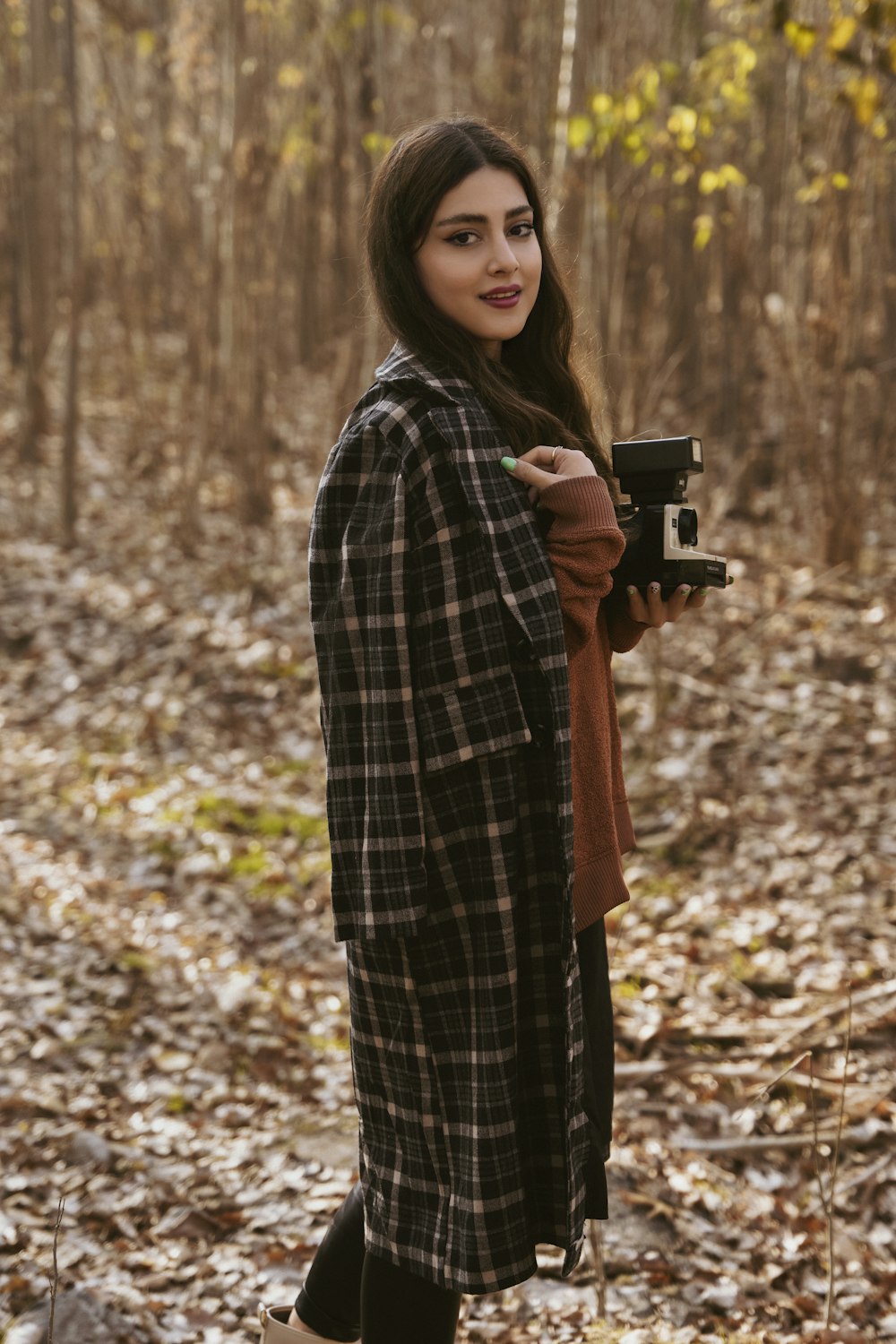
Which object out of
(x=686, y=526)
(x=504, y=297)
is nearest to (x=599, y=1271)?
(x=686, y=526)

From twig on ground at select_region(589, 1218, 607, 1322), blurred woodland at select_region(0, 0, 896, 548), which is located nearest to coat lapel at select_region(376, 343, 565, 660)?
twig on ground at select_region(589, 1218, 607, 1322)

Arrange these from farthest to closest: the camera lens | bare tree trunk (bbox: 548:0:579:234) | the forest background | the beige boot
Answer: bare tree trunk (bbox: 548:0:579:234) < the forest background < the beige boot < the camera lens

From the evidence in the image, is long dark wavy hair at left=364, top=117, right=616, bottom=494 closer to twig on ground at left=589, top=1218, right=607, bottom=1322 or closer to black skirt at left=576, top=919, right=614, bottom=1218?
black skirt at left=576, top=919, right=614, bottom=1218

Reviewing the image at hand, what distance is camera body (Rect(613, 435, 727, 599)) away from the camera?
2045 mm

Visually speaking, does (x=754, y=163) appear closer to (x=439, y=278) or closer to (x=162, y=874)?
(x=162, y=874)

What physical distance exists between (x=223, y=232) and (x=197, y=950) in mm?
5694

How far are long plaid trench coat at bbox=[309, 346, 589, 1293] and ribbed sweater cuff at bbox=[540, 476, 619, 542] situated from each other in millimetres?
47

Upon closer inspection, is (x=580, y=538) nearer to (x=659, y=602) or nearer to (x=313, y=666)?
(x=659, y=602)

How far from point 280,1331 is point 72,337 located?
777 cm

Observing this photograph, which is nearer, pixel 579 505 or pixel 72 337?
pixel 579 505

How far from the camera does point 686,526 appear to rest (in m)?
2.08

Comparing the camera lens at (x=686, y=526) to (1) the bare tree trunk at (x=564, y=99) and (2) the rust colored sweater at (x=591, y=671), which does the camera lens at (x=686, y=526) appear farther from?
(1) the bare tree trunk at (x=564, y=99)

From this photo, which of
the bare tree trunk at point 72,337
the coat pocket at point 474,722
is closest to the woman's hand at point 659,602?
the coat pocket at point 474,722

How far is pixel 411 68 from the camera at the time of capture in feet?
32.5
